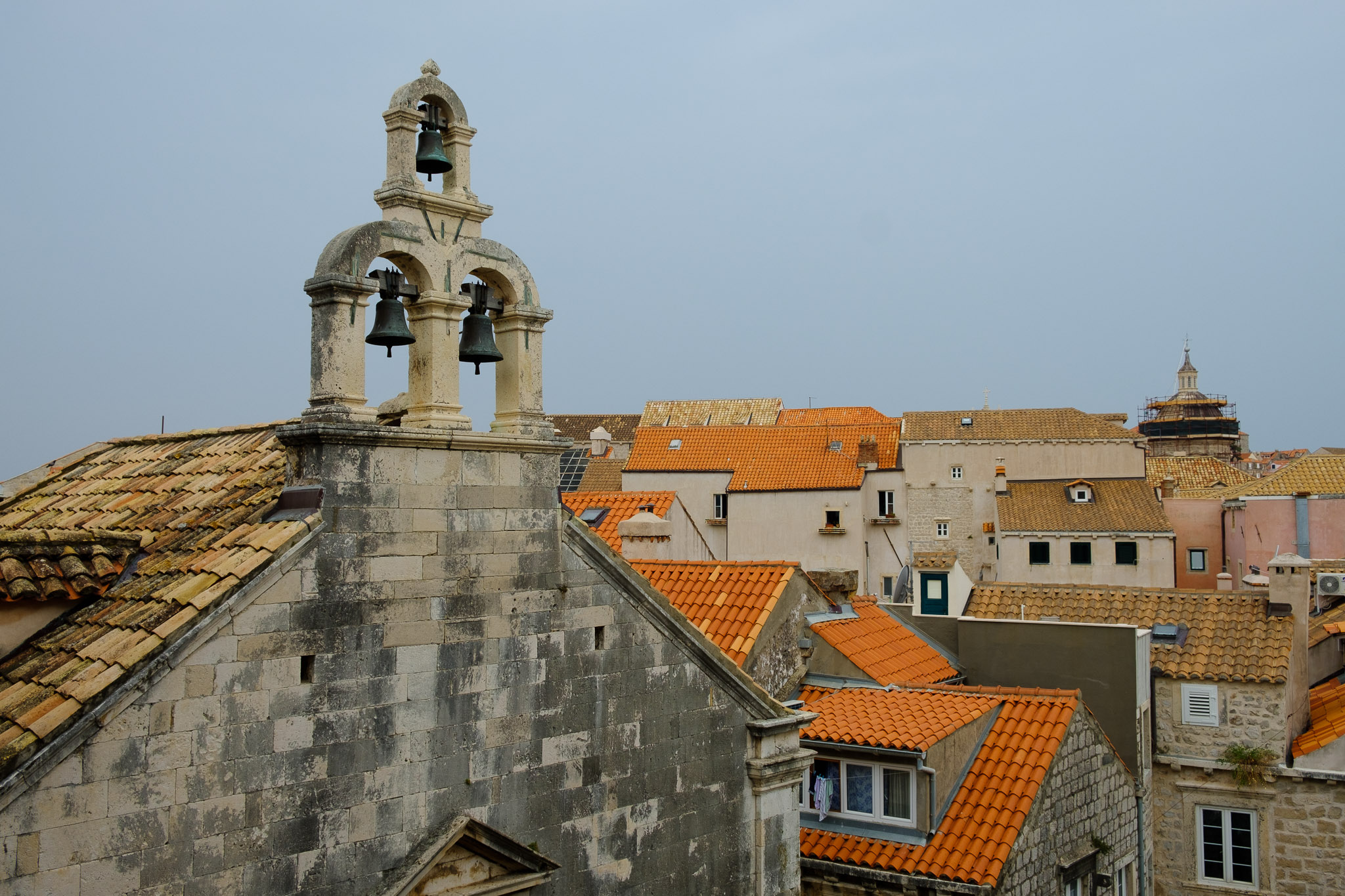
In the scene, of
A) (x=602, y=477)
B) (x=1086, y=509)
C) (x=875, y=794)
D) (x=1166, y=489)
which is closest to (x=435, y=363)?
(x=875, y=794)

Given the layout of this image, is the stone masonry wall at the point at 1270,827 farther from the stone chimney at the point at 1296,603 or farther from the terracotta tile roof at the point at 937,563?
the terracotta tile roof at the point at 937,563

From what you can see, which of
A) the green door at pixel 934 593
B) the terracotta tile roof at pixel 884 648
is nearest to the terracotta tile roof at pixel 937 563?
the green door at pixel 934 593

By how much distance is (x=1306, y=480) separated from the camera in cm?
3997

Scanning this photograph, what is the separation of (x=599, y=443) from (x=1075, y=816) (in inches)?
1855

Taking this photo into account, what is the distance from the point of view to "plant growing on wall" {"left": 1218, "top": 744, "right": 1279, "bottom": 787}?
1814 cm

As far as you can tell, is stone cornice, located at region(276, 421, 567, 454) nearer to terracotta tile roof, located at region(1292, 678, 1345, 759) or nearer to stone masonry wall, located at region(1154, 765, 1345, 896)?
stone masonry wall, located at region(1154, 765, 1345, 896)

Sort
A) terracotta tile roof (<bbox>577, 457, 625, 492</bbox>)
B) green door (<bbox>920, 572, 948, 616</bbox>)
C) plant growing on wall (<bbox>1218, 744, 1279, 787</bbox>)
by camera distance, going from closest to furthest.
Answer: plant growing on wall (<bbox>1218, 744, 1279, 787</bbox>) < green door (<bbox>920, 572, 948, 616</bbox>) < terracotta tile roof (<bbox>577, 457, 625, 492</bbox>)

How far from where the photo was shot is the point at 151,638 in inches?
249

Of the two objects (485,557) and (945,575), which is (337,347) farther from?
(945,575)

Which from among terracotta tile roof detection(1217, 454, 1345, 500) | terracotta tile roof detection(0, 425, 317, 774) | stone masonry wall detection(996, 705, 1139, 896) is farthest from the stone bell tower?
terracotta tile roof detection(1217, 454, 1345, 500)

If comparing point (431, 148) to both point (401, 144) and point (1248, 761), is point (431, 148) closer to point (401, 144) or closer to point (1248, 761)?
point (401, 144)

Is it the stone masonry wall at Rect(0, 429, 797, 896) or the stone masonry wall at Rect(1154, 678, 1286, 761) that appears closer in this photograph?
the stone masonry wall at Rect(0, 429, 797, 896)

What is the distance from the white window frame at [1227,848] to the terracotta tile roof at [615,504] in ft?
35.5

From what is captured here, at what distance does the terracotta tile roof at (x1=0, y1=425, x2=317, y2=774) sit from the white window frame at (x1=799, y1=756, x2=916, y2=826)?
7.16m
